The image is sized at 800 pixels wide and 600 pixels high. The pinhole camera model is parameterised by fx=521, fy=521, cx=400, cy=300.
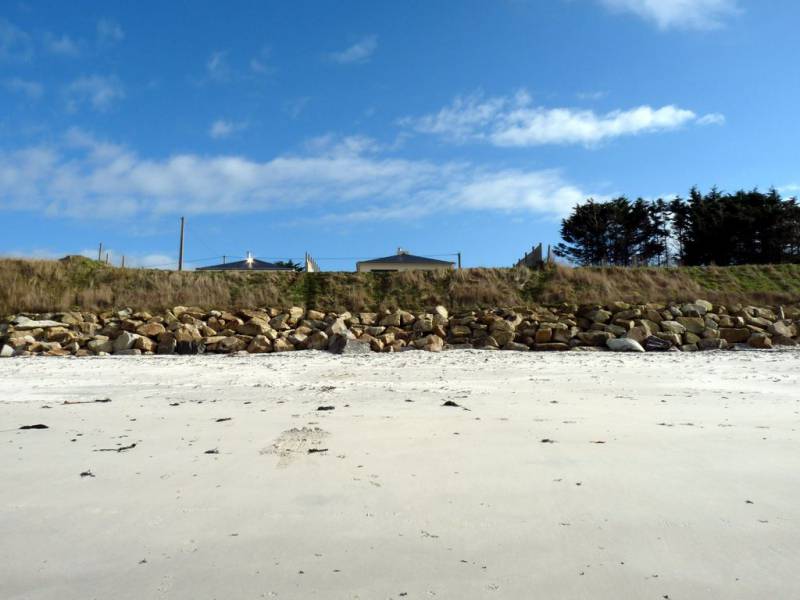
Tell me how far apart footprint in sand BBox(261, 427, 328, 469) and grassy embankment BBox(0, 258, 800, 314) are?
9.51 meters

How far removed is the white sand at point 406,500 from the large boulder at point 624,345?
4861 millimetres

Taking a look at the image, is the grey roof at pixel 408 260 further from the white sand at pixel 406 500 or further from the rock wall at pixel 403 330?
the white sand at pixel 406 500

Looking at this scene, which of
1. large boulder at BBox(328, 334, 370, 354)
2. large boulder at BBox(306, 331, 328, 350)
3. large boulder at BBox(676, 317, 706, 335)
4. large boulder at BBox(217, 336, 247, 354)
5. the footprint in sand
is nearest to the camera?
the footprint in sand

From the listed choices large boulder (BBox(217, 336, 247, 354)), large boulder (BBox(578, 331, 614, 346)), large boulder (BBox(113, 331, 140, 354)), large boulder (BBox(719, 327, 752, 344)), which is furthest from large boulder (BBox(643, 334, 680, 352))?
large boulder (BBox(113, 331, 140, 354))

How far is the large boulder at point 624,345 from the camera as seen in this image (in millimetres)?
9898

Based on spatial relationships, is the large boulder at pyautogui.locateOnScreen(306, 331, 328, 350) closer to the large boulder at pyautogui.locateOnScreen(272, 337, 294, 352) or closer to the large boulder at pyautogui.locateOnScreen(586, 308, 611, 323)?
the large boulder at pyautogui.locateOnScreen(272, 337, 294, 352)

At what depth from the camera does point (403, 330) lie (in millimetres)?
11492

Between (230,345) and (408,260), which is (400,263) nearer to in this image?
(408,260)

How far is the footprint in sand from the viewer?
303cm

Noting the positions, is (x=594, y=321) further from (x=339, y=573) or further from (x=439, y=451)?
(x=339, y=573)

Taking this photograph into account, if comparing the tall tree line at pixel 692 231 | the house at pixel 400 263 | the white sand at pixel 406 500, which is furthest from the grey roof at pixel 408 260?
the white sand at pixel 406 500

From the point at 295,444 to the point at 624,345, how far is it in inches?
327

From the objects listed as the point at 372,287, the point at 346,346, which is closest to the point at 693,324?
the point at 346,346

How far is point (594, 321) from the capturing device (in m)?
11.3
